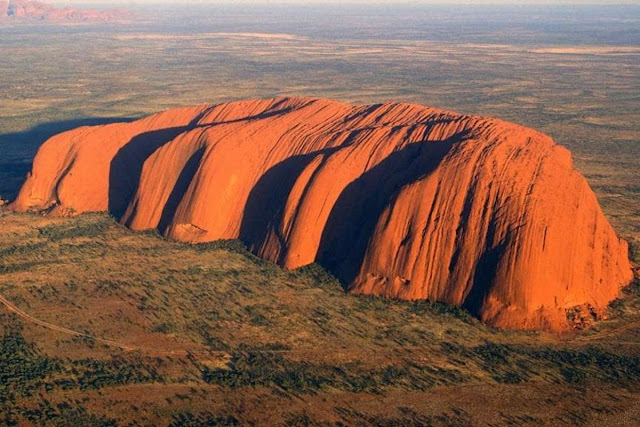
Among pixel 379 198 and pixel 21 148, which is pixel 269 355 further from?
pixel 21 148

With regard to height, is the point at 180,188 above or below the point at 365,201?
below

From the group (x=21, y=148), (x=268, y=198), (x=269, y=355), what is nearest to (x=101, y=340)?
(x=269, y=355)

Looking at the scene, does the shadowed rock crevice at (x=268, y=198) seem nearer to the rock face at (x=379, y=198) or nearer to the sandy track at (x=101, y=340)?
the rock face at (x=379, y=198)

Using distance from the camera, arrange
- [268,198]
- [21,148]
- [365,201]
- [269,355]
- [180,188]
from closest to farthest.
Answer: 1. [269,355]
2. [365,201]
3. [268,198]
4. [180,188]
5. [21,148]

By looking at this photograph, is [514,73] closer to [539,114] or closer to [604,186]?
[539,114]

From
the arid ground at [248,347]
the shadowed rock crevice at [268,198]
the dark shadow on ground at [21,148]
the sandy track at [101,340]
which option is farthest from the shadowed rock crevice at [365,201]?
the dark shadow on ground at [21,148]

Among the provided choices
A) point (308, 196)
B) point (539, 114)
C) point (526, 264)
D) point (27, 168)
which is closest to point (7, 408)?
point (308, 196)
